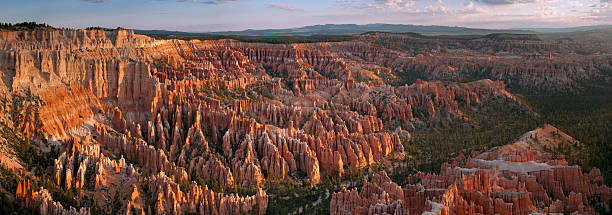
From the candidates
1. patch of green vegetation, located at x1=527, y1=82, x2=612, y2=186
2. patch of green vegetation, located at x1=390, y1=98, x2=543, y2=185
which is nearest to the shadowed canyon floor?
patch of green vegetation, located at x1=390, y1=98, x2=543, y2=185

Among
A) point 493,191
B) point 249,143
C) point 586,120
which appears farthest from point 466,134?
point 493,191

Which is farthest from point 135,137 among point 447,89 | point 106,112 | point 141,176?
point 447,89

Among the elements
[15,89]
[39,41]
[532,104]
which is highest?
[39,41]

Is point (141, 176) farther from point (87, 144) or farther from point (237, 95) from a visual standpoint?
point (237, 95)

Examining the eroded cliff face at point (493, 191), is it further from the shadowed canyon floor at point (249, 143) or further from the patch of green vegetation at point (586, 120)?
the patch of green vegetation at point (586, 120)

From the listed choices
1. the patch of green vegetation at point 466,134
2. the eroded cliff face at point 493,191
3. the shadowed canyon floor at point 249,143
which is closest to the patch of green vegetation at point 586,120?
the shadowed canyon floor at point 249,143
